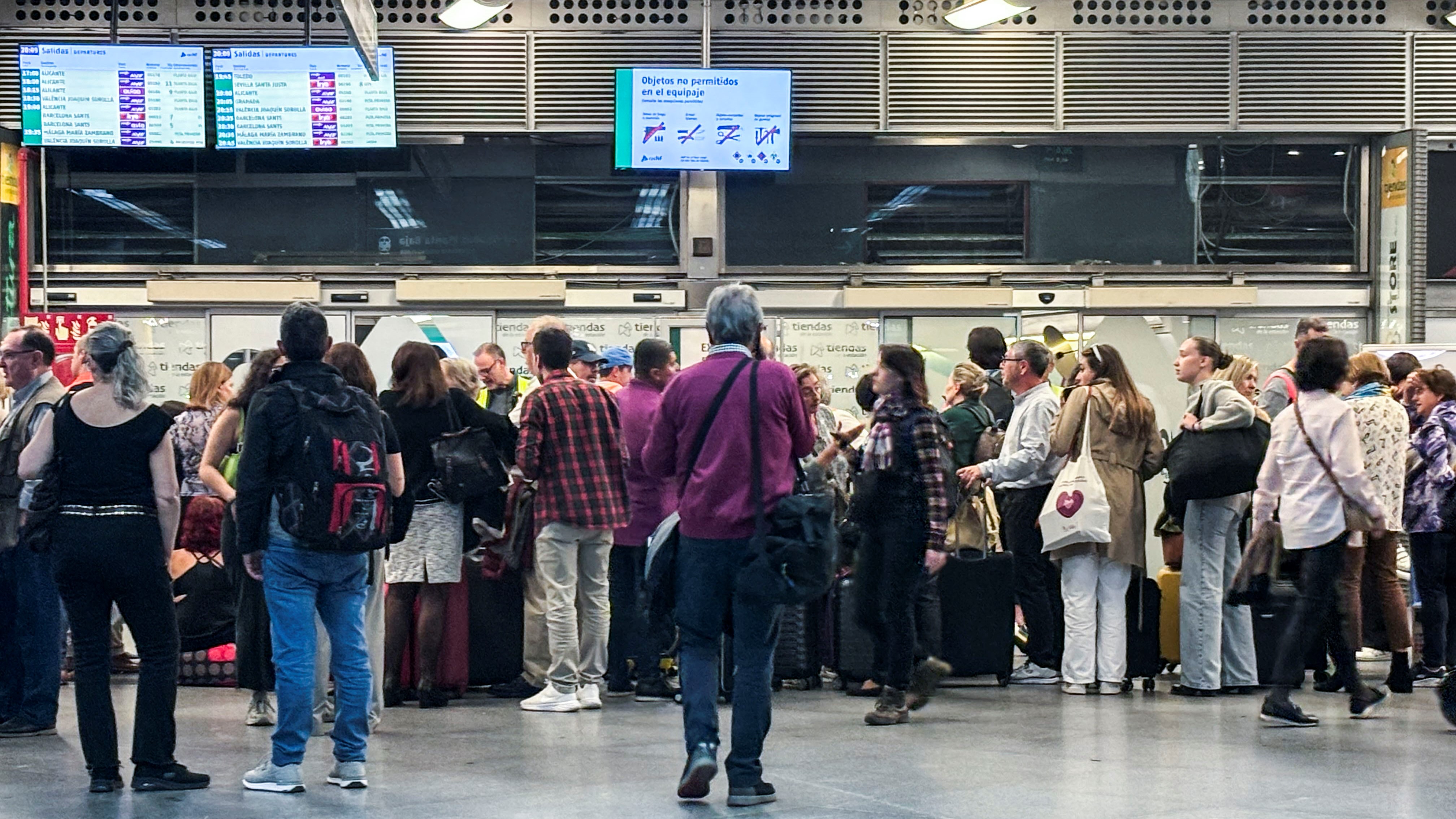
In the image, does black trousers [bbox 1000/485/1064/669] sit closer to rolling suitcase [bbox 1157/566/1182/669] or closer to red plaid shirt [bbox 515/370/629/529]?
rolling suitcase [bbox 1157/566/1182/669]

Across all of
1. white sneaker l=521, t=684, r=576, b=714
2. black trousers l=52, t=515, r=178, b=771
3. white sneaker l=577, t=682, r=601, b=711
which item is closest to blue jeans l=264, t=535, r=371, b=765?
black trousers l=52, t=515, r=178, b=771

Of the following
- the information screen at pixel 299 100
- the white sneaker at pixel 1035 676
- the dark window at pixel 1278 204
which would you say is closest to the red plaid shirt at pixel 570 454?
the white sneaker at pixel 1035 676

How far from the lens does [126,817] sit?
535cm

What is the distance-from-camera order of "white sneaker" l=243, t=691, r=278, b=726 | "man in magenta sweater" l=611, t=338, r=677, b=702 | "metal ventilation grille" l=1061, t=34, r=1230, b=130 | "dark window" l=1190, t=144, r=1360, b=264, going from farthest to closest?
"dark window" l=1190, t=144, r=1360, b=264
"metal ventilation grille" l=1061, t=34, r=1230, b=130
"man in magenta sweater" l=611, t=338, r=677, b=702
"white sneaker" l=243, t=691, r=278, b=726

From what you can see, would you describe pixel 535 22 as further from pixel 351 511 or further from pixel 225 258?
pixel 351 511

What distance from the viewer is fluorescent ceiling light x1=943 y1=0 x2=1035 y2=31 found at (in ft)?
44.1

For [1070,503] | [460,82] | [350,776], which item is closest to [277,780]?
[350,776]

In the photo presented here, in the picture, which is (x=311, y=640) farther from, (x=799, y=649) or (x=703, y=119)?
(x=703, y=119)

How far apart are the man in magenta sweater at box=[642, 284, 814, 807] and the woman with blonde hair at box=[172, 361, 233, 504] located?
344 cm

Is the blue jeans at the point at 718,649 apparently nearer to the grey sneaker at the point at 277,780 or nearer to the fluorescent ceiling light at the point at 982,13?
the grey sneaker at the point at 277,780

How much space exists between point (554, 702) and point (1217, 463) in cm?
327

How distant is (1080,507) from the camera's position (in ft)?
26.8

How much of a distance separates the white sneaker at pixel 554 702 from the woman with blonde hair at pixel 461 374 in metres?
1.42

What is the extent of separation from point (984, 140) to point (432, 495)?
776 centimetres
